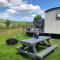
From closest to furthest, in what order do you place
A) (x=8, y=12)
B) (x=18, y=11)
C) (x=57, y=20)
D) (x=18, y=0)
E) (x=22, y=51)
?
(x=22, y=51)
(x=18, y=0)
(x=18, y=11)
(x=8, y=12)
(x=57, y=20)

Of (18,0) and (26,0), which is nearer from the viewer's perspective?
(26,0)

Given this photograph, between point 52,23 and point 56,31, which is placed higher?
point 52,23

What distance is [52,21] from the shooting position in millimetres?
10398

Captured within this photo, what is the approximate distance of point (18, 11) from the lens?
8.23 m

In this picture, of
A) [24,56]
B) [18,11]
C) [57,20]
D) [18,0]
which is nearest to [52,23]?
[57,20]

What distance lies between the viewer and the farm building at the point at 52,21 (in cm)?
1006

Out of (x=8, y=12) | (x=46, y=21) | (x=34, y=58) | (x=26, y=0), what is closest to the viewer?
(x=34, y=58)

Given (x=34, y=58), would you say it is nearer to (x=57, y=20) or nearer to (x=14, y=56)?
(x=14, y=56)

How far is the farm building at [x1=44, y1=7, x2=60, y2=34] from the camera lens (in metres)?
10.1

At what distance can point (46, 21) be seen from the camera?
10.8 metres

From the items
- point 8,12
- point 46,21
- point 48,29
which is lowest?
point 48,29

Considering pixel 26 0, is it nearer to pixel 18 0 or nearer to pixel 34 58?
pixel 18 0

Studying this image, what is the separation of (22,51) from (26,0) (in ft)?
7.93

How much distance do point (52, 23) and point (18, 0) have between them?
4.79m
